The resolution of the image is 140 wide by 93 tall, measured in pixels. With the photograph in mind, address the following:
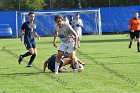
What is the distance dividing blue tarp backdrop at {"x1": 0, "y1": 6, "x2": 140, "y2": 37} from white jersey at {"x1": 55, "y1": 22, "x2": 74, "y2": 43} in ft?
110

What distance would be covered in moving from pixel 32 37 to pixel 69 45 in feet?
9.58

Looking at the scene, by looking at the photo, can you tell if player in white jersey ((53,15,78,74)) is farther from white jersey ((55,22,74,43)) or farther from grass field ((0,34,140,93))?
grass field ((0,34,140,93))

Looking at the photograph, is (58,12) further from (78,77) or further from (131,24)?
(78,77)

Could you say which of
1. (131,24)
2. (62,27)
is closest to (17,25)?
(131,24)

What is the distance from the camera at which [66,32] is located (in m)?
15.0

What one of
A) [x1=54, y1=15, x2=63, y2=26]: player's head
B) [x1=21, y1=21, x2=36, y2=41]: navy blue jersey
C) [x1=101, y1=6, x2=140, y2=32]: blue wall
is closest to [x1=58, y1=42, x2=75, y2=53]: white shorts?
[x1=54, y1=15, x2=63, y2=26]: player's head

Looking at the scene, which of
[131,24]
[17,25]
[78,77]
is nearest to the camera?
[78,77]

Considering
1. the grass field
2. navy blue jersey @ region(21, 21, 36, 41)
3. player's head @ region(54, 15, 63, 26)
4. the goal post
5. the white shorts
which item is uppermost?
player's head @ region(54, 15, 63, 26)

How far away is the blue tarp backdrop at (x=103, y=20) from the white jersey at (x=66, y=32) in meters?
33.7

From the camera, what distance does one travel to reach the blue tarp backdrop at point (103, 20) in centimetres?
4894

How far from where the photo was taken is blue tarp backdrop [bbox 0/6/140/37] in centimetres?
4894

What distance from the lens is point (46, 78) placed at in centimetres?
1419

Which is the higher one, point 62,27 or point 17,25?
point 62,27

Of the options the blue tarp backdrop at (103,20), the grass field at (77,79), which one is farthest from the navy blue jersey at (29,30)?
the blue tarp backdrop at (103,20)
